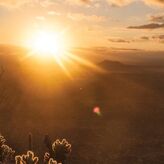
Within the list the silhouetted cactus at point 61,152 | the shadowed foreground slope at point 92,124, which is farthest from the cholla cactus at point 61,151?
the shadowed foreground slope at point 92,124

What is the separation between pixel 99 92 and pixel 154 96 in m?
9.38

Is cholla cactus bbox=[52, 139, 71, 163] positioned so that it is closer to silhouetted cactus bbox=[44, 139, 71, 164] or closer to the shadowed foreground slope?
silhouetted cactus bbox=[44, 139, 71, 164]

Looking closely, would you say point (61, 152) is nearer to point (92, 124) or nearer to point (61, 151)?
point (61, 151)

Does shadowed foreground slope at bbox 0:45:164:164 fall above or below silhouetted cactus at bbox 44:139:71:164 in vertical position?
above

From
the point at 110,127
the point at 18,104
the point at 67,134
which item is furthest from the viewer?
the point at 18,104

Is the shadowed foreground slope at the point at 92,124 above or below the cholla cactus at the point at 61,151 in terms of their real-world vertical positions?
above

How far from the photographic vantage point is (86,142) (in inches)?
1362

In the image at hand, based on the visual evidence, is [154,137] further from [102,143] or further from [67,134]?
[67,134]

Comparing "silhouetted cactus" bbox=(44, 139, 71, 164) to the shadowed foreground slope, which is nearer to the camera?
"silhouetted cactus" bbox=(44, 139, 71, 164)

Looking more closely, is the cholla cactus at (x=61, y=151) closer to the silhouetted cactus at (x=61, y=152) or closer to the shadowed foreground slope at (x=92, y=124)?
the silhouetted cactus at (x=61, y=152)

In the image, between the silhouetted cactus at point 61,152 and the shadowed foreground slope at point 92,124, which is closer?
the silhouetted cactus at point 61,152

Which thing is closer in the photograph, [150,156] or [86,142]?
[150,156]

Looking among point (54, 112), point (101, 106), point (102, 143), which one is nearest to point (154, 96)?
point (101, 106)

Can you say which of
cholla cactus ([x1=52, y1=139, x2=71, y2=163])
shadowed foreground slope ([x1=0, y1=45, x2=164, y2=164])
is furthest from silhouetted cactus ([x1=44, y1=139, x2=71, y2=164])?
shadowed foreground slope ([x1=0, y1=45, x2=164, y2=164])
